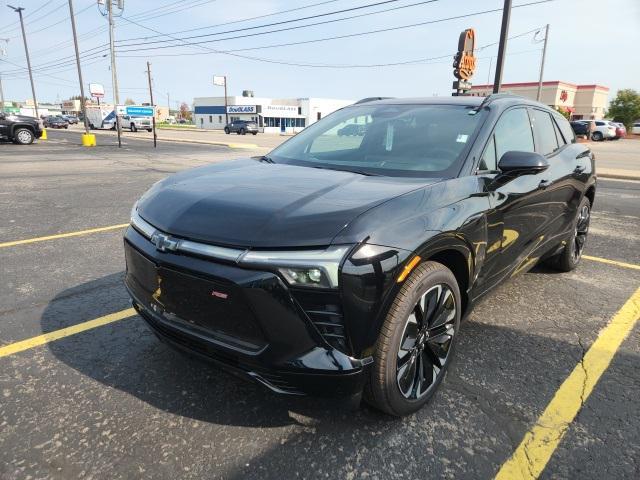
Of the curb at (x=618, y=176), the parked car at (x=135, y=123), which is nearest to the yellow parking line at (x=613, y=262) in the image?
the curb at (x=618, y=176)

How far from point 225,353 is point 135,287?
31.1 inches

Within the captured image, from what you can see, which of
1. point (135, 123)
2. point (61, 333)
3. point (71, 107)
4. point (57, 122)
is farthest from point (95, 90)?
point (71, 107)

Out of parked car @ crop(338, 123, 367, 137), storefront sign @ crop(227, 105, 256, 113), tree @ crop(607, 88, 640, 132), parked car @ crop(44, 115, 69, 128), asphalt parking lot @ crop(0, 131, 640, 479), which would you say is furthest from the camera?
storefront sign @ crop(227, 105, 256, 113)

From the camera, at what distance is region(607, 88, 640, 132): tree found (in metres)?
62.2

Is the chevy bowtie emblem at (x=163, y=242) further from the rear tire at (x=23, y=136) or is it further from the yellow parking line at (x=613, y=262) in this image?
the rear tire at (x=23, y=136)

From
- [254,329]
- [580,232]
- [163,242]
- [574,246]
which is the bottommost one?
[574,246]

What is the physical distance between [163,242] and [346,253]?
91 centimetres

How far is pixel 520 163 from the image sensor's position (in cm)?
278

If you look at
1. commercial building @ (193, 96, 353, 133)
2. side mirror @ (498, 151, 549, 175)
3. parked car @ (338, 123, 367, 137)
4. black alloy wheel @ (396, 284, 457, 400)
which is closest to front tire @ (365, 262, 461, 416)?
black alloy wheel @ (396, 284, 457, 400)

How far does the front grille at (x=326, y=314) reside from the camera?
189cm

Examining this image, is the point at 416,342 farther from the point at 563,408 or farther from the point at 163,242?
the point at 163,242

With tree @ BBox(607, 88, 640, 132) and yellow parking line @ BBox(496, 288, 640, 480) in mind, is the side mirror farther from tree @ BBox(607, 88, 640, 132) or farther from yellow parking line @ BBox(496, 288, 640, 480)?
tree @ BBox(607, 88, 640, 132)

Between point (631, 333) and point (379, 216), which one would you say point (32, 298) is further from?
point (631, 333)

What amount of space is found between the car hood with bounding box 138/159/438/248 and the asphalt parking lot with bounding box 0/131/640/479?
78 centimetres
